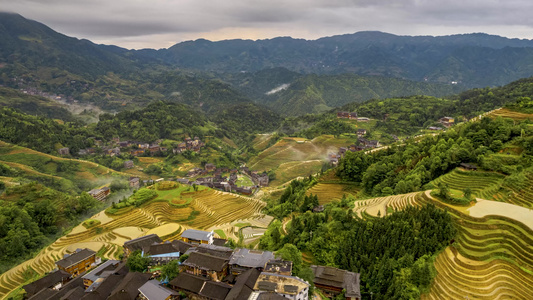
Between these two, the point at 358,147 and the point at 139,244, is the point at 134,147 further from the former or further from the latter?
the point at 139,244

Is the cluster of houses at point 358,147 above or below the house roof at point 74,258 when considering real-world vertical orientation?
above

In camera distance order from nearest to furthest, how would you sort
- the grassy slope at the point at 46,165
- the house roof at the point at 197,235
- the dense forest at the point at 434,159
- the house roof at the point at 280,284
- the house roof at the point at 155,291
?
the house roof at the point at 280,284 → the house roof at the point at 155,291 → the house roof at the point at 197,235 → the dense forest at the point at 434,159 → the grassy slope at the point at 46,165

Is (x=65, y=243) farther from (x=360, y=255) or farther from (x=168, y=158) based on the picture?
(x=168, y=158)

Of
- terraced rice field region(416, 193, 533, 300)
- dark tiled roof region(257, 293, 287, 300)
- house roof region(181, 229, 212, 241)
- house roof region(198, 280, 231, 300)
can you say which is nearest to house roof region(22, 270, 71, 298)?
house roof region(181, 229, 212, 241)

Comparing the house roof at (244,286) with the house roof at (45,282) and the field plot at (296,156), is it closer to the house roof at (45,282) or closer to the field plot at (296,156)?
the house roof at (45,282)

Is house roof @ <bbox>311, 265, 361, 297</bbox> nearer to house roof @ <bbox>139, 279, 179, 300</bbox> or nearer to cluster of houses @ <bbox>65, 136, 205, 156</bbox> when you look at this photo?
house roof @ <bbox>139, 279, 179, 300</bbox>

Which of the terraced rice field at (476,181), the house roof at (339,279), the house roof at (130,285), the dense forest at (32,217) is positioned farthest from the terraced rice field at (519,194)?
the dense forest at (32,217)

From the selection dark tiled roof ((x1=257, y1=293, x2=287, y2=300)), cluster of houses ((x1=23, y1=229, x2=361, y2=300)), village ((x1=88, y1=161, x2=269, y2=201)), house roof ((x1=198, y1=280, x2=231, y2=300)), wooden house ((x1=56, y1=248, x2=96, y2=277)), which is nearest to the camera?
dark tiled roof ((x1=257, y1=293, x2=287, y2=300))
